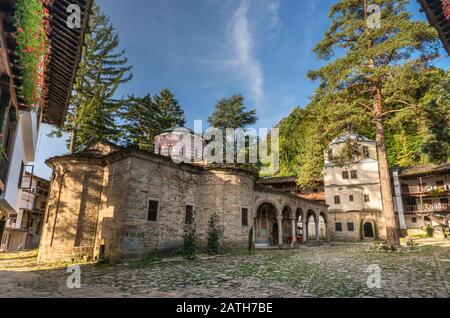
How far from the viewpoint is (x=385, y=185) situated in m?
17.7

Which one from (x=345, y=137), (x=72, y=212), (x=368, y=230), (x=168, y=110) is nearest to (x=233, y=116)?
(x=168, y=110)

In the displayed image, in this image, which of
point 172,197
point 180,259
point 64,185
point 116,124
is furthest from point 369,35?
point 116,124

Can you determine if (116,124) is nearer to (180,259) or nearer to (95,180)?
(95,180)

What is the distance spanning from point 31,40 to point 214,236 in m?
14.1

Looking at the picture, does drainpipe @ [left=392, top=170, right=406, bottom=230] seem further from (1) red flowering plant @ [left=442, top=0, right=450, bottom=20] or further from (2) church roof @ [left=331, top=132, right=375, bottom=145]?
(1) red flowering plant @ [left=442, top=0, right=450, bottom=20]

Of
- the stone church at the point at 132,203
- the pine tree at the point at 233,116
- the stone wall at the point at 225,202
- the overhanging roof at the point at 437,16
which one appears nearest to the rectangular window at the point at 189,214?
the stone church at the point at 132,203

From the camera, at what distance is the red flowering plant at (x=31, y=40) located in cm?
442

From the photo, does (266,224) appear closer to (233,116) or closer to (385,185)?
(385,185)

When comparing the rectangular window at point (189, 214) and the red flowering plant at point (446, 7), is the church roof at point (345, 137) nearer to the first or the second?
the rectangular window at point (189, 214)

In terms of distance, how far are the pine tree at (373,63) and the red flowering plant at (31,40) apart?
16.6 m

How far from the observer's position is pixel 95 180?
55.7 feet

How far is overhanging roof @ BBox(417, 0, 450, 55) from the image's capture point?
5488 millimetres
